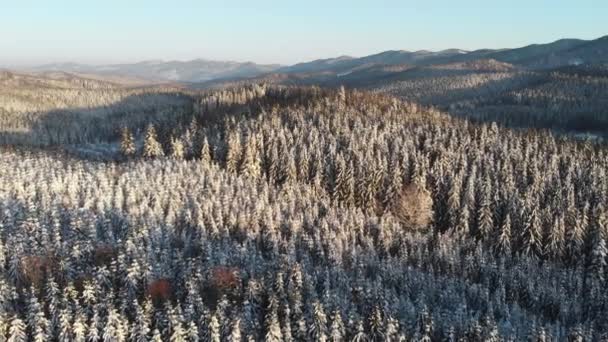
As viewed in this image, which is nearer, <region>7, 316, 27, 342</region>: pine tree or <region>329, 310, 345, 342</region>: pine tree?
<region>7, 316, 27, 342</region>: pine tree

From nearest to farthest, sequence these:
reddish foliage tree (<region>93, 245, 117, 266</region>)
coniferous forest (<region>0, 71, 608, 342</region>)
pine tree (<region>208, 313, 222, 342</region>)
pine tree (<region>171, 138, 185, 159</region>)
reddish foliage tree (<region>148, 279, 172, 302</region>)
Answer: pine tree (<region>208, 313, 222, 342</region>), coniferous forest (<region>0, 71, 608, 342</region>), reddish foliage tree (<region>148, 279, 172, 302</region>), reddish foliage tree (<region>93, 245, 117, 266</region>), pine tree (<region>171, 138, 185, 159</region>)

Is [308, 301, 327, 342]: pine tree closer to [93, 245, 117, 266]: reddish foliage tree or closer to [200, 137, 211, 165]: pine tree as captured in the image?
[93, 245, 117, 266]: reddish foliage tree

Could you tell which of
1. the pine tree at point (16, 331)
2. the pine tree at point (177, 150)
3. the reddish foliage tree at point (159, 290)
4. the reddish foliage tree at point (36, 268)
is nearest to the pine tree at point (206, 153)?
the pine tree at point (177, 150)

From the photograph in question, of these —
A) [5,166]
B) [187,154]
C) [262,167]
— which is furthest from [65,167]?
[262,167]

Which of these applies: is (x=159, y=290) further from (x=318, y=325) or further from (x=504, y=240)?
(x=504, y=240)

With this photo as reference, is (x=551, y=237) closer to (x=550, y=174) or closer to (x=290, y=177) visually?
(x=550, y=174)

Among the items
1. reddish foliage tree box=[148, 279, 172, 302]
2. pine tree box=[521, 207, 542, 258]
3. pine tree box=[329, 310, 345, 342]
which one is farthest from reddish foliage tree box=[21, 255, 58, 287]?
pine tree box=[521, 207, 542, 258]

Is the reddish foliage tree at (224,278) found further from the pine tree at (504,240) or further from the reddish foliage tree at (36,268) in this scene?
the pine tree at (504,240)

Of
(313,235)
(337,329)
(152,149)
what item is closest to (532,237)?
(313,235)

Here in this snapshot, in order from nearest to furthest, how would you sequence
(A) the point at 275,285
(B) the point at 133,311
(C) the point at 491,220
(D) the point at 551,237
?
(B) the point at 133,311, (A) the point at 275,285, (D) the point at 551,237, (C) the point at 491,220
